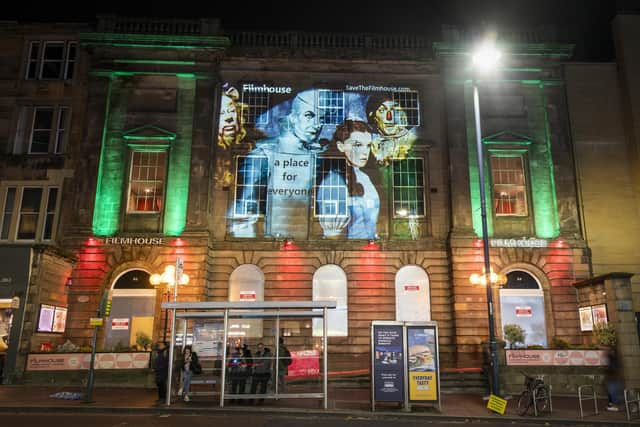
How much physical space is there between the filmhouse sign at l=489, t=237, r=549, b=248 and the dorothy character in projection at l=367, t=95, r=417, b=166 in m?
6.38

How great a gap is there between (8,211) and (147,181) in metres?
7.31

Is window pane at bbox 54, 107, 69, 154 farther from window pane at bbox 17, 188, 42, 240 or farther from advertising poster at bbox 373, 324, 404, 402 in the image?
advertising poster at bbox 373, 324, 404, 402

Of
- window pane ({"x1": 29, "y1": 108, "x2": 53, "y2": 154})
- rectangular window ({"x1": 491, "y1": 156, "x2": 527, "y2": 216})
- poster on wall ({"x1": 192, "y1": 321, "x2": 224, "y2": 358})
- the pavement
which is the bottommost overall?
the pavement

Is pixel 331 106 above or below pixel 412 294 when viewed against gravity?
above

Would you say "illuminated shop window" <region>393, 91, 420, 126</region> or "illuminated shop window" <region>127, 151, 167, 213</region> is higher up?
"illuminated shop window" <region>393, 91, 420, 126</region>

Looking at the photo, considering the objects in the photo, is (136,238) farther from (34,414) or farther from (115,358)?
(34,414)

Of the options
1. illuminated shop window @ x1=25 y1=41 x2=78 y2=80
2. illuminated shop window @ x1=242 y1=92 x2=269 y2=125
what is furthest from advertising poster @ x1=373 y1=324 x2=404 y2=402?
illuminated shop window @ x1=25 y1=41 x2=78 y2=80

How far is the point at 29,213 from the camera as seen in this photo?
26.1m

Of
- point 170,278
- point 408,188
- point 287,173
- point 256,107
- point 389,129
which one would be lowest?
point 170,278

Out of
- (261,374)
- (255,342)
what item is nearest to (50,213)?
(255,342)

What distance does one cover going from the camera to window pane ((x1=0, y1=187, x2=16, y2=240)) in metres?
26.0

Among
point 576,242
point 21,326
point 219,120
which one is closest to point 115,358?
point 21,326

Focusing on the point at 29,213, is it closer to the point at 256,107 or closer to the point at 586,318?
the point at 256,107

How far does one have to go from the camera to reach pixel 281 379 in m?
15.6
